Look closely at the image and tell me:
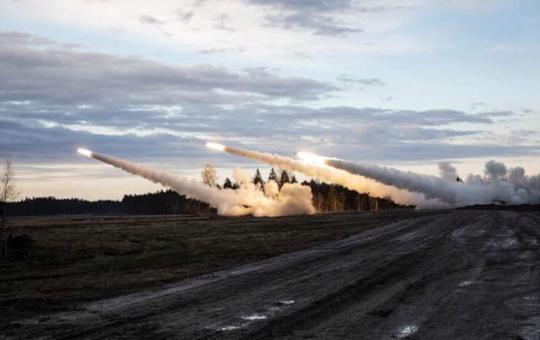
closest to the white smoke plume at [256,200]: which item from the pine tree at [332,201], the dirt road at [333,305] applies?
the pine tree at [332,201]

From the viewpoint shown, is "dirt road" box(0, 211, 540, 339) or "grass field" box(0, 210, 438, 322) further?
"grass field" box(0, 210, 438, 322)

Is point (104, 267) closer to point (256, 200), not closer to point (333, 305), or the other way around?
point (333, 305)

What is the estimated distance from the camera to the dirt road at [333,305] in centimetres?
1193

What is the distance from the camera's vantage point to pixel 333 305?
48.6 feet

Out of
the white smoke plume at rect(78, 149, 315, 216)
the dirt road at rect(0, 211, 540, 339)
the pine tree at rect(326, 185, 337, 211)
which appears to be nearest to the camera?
the dirt road at rect(0, 211, 540, 339)

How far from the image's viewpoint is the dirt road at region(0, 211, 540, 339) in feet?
39.1

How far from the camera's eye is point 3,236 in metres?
31.9

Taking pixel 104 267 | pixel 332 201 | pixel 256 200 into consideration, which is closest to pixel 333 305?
pixel 104 267

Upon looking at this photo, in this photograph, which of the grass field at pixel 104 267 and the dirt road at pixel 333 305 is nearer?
the dirt road at pixel 333 305

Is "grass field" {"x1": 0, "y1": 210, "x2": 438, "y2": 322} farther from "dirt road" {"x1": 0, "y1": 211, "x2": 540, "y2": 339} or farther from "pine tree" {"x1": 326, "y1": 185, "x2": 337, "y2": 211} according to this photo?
"pine tree" {"x1": 326, "y1": 185, "x2": 337, "y2": 211}

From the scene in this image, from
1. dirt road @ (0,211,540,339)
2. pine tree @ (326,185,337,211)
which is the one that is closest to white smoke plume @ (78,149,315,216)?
pine tree @ (326,185,337,211)

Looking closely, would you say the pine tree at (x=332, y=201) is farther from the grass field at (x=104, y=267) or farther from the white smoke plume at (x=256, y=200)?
the grass field at (x=104, y=267)

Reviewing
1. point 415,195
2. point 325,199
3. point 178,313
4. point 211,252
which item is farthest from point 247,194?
point 178,313

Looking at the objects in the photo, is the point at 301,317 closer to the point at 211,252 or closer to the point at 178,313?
the point at 178,313
